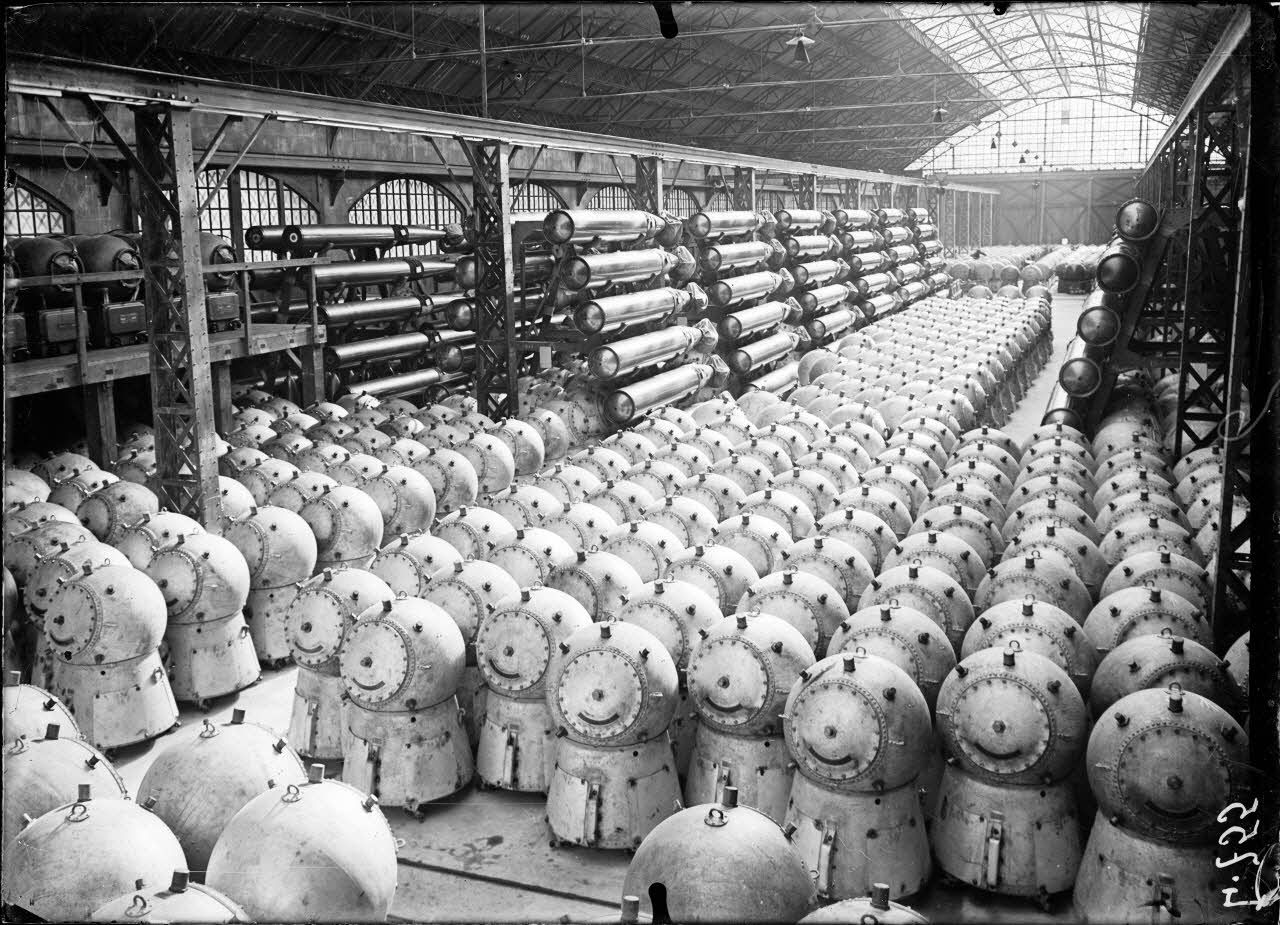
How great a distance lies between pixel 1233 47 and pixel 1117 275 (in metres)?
9.39

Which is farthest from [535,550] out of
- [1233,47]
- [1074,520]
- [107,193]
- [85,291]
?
[107,193]

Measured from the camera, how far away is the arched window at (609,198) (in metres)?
39.9

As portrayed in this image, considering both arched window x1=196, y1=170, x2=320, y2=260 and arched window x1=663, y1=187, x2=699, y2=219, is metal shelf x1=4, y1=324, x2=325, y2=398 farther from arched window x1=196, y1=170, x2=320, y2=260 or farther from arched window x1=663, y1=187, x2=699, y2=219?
arched window x1=663, y1=187, x2=699, y2=219

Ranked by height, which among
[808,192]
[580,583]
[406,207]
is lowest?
[580,583]

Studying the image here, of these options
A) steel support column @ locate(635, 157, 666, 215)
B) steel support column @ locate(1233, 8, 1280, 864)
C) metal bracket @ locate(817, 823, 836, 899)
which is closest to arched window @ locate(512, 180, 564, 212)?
steel support column @ locate(635, 157, 666, 215)

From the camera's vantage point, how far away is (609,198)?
4172cm

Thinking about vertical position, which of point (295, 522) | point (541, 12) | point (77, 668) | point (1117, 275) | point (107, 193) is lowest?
point (77, 668)

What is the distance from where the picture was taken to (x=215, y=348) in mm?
16891

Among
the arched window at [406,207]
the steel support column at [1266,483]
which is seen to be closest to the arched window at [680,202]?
the arched window at [406,207]

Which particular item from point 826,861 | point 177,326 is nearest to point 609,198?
point 177,326

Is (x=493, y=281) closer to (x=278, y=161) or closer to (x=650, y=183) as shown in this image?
(x=650, y=183)

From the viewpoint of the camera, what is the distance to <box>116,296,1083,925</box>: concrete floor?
24.6 ft

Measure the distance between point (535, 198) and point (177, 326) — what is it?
23.9 metres

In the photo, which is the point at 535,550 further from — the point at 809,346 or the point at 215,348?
the point at 809,346
